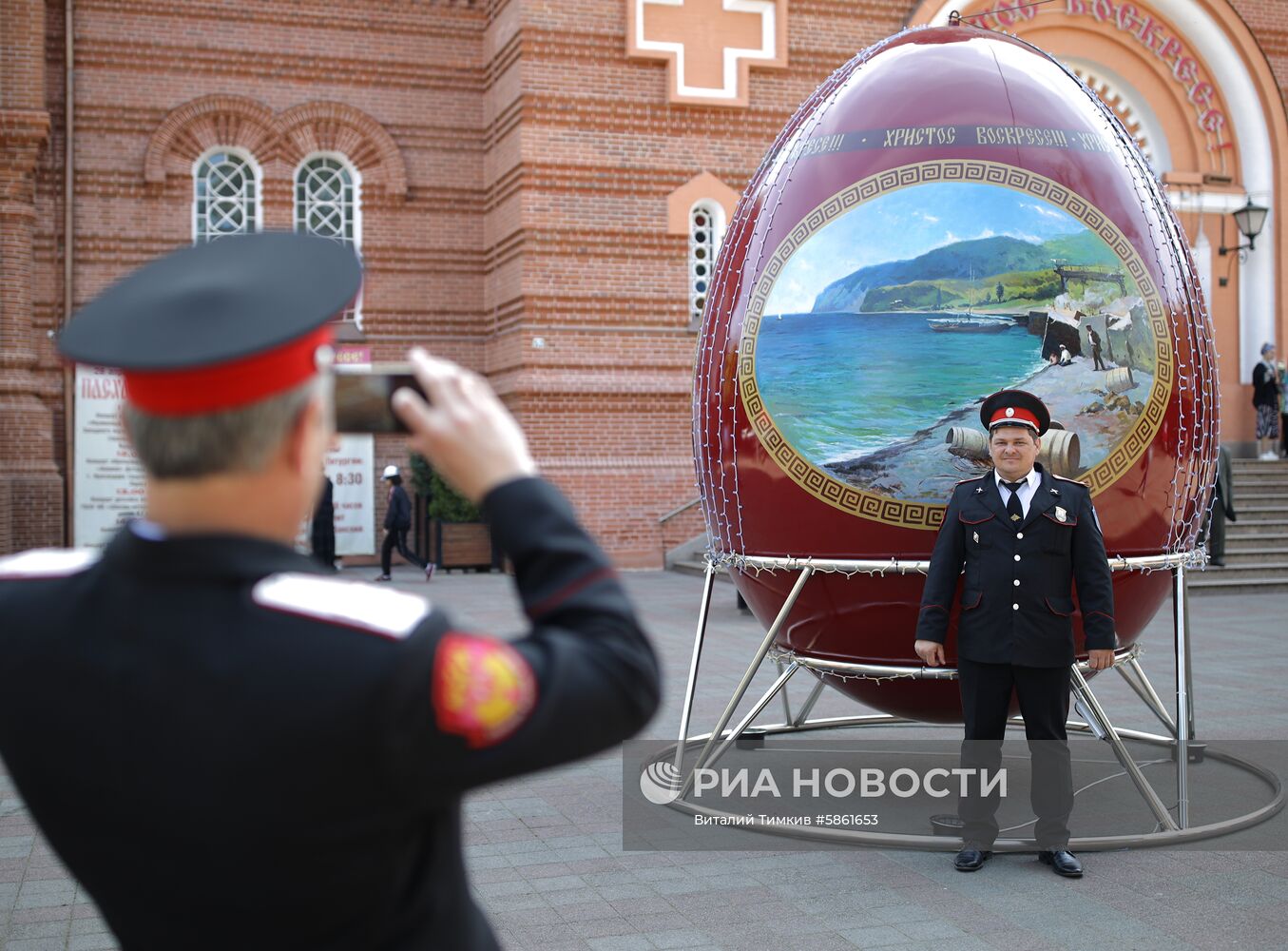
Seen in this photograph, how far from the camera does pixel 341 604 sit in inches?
56.9

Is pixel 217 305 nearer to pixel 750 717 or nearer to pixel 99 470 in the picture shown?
pixel 750 717

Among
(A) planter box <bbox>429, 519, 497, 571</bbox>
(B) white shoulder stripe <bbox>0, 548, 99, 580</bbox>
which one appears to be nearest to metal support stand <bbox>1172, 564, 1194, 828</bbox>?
(B) white shoulder stripe <bbox>0, 548, 99, 580</bbox>

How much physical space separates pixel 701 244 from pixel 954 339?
13707 mm

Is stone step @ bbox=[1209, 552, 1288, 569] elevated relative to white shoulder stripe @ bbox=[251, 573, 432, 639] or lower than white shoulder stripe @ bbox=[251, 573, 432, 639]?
lower

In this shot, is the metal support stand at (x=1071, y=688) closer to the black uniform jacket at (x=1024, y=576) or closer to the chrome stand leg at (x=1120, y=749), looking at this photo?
the chrome stand leg at (x=1120, y=749)

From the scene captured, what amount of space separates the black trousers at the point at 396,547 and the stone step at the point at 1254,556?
1009 centimetres

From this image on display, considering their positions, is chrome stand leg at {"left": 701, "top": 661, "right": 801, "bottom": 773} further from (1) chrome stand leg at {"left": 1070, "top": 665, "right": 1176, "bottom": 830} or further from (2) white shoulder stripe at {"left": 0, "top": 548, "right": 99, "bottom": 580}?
(2) white shoulder stripe at {"left": 0, "top": 548, "right": 99, "bottom": 580}

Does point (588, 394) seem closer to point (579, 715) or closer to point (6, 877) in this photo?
point (6, 877)

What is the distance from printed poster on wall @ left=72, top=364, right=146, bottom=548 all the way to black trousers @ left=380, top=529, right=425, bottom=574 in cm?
319

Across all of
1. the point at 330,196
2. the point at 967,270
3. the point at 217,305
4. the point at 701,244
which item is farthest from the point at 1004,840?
the point at 330,196

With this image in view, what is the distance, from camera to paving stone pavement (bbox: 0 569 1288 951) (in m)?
4.45

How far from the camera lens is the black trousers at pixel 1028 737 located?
5.15 meters

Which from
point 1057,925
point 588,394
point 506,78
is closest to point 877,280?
point 1057,925

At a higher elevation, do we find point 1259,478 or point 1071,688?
point 1259,478
